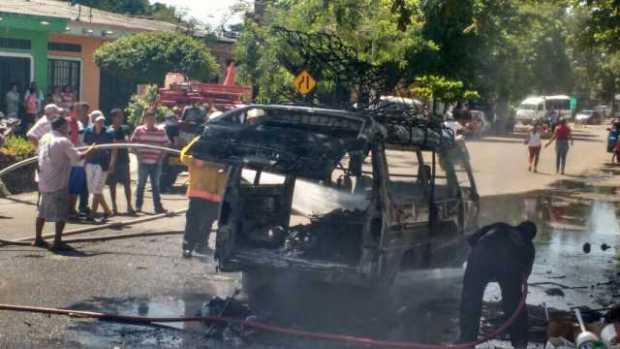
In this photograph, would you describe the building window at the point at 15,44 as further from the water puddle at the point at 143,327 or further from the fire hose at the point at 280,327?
the fire hose at the point at 280,327

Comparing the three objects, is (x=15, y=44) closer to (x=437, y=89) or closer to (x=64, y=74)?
(x=64, y=74)

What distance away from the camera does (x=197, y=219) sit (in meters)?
12.1

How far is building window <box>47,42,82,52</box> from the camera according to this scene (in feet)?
100

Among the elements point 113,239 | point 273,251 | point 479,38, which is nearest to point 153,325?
point 273,251

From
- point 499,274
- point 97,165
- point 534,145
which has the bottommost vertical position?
point 534,145

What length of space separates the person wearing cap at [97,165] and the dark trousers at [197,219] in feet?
9.40

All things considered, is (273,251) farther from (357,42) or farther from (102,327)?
(357,42)

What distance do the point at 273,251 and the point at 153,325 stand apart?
1.47m

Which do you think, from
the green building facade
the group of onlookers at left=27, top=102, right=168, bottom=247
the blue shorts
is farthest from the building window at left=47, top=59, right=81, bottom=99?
the blue shorts

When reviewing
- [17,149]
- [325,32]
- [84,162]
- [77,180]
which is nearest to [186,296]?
[77,180]

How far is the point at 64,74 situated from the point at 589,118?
60776 millimetres

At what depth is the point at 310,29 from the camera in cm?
1984

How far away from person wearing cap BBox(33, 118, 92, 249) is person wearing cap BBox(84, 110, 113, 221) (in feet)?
8.33

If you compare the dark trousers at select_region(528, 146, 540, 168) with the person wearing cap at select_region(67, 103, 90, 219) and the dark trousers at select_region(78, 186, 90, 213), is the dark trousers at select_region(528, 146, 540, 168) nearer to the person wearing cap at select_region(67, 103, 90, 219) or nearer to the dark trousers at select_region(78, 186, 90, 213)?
the person wearing cap at select_region(67, 103, 90, 219)
